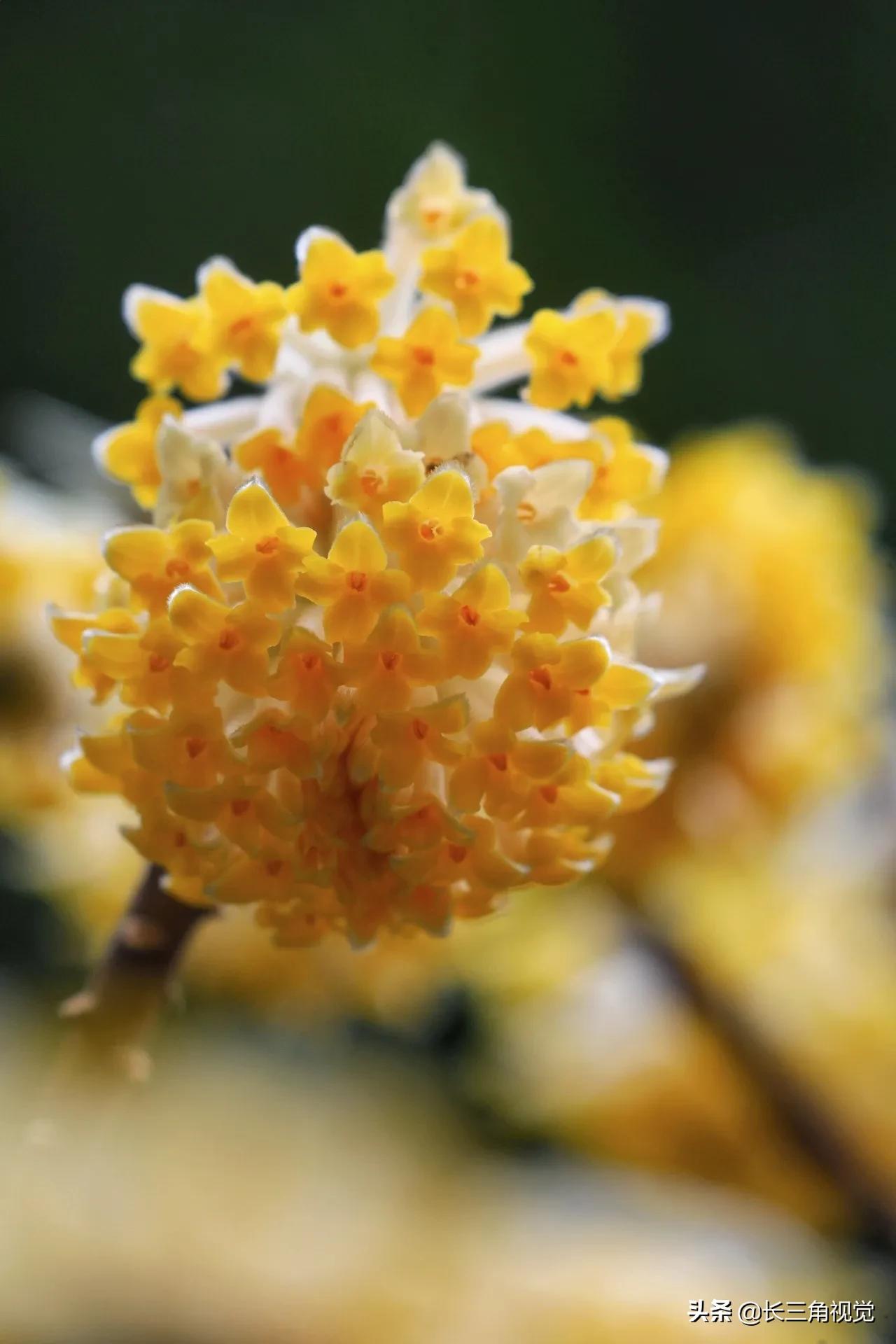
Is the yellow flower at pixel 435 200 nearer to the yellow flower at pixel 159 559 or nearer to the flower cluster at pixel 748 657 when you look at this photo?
the yellow flower at pixel 159 559

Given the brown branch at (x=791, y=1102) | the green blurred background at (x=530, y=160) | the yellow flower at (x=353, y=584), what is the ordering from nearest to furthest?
the yellow flower at (x=353, y=584), the brown branch at (x=791, y=1102), the green blurred background at (x=530, y=160)

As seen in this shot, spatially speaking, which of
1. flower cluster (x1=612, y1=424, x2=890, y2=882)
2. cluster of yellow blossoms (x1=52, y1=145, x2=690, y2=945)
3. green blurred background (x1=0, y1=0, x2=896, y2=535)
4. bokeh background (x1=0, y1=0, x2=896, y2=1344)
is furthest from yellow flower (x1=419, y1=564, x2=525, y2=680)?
green blurred background (x1=0, y1=0, x2=896, y2=535)

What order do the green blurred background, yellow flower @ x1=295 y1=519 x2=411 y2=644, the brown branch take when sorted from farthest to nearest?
the green blurred background, the brown branch, yellow flower @ x1=295 y1=519 x2=411 y2=644

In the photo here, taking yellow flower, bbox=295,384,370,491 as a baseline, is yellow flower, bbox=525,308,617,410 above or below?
above

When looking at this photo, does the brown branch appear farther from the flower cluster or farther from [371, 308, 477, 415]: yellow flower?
[371, 308, 477, 415]: yellow flower

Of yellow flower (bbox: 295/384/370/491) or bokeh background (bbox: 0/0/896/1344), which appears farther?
bokeh background (bbox: 0/0/896/1344)

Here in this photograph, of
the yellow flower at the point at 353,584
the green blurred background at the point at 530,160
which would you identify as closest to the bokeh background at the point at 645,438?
the green blurred background at the point at 530,160

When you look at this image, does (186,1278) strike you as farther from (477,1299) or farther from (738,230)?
(738,230)
